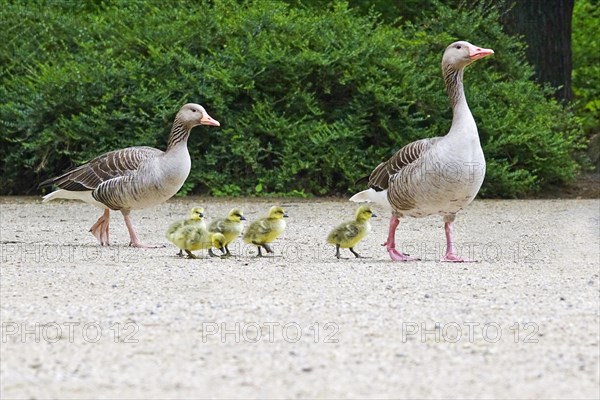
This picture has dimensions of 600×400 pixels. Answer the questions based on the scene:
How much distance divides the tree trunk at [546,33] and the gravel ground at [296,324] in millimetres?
8595

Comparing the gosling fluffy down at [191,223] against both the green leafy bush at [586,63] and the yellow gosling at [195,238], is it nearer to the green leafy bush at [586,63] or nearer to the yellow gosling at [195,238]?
the yellow gosling at [195,238]

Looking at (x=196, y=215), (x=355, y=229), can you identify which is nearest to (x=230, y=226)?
(x=196, y=215)

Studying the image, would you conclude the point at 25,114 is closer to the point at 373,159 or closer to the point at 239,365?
the point at 373,159

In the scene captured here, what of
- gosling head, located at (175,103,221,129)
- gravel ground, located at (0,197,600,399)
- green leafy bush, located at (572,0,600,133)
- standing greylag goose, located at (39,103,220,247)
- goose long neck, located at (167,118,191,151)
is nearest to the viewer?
gravel ground, located at (0,197,600,399)

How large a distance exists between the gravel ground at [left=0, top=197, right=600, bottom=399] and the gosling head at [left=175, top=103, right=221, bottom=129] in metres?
1.63

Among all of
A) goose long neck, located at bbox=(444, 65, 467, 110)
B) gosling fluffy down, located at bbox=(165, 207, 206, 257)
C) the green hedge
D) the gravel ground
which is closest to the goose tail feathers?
the gravel ground

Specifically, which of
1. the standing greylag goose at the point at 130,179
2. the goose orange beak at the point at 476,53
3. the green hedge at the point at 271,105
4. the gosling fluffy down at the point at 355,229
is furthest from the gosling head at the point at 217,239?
the green hedge at the point at 271,105

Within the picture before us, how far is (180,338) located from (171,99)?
35.8ft

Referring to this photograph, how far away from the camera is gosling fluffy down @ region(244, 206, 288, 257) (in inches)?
396

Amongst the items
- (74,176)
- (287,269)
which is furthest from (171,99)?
(287,269)

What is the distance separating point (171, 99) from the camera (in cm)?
1686

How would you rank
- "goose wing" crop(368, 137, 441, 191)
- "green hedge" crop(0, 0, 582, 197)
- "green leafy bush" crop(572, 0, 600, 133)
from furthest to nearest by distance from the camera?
1. "green leafy bush" crop(572, 0, 600, 133)
2. "green hedge" crop(0, 0, 582, 197)
3. "goose wing" crop(368, 137, 441, 191)

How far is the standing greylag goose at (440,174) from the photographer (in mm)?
9445

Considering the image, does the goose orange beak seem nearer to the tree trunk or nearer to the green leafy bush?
the tree trunk
